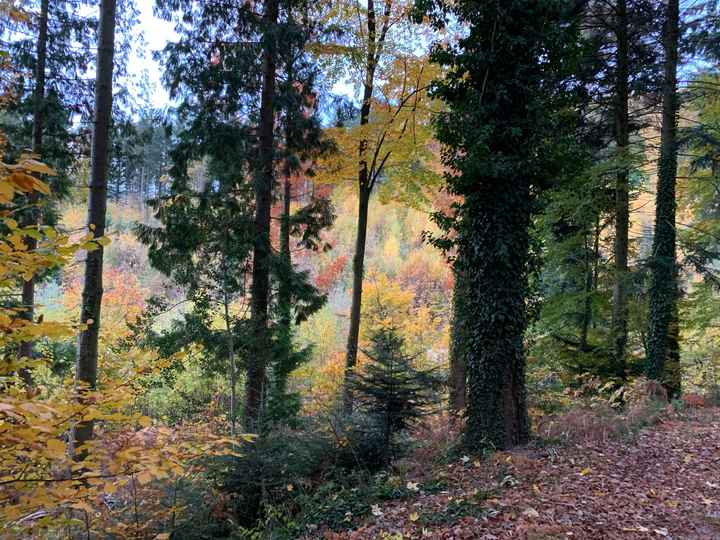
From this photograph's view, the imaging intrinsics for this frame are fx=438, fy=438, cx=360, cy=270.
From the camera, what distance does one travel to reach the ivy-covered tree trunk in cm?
592

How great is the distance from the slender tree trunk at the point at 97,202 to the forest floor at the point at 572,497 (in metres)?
4.18

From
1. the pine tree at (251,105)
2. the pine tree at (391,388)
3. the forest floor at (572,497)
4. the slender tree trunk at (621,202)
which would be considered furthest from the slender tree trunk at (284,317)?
the slender tree trunk at (621,202)

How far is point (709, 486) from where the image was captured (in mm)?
4785

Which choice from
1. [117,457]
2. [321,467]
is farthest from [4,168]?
[321,467]

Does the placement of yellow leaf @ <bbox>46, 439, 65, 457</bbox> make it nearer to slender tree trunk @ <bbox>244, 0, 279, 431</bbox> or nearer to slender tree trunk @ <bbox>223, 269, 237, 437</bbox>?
slender tree trunk @ <bbox>244, 0, 279, 431</bbox>

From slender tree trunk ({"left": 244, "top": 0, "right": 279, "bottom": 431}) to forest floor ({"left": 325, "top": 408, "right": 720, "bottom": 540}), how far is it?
445 centimetres

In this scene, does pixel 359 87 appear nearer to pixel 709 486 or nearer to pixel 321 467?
pixel 321 467

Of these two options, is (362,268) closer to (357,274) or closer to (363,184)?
(357,274)

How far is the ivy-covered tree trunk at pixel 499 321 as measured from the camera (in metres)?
5.92

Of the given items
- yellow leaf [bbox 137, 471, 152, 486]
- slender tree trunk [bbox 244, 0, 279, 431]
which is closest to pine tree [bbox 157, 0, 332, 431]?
slender tree trunk [bbox 244, 0, 279, 431]

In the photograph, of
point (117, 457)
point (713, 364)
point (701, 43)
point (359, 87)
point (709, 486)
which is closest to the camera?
point (117, 457)

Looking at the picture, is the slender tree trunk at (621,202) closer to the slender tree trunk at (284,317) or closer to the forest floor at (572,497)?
the forest floor at (572,497)

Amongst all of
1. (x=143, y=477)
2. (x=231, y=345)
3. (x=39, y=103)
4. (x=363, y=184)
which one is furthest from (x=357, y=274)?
(x=143, y=477)

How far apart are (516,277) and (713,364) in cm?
1026
